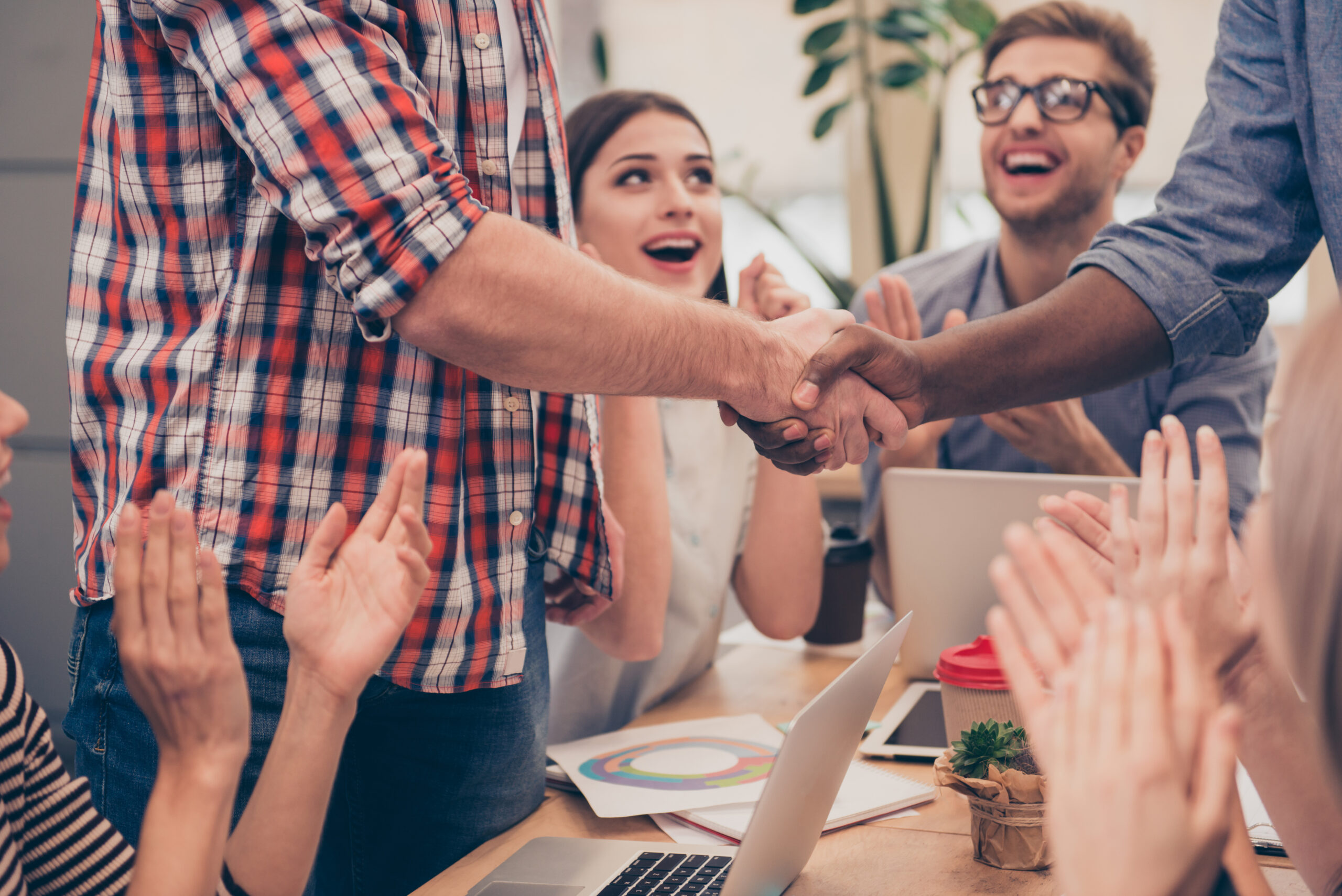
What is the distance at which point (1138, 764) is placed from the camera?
0.52m

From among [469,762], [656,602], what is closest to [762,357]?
[656,602]

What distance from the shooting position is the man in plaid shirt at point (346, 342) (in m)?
0.86

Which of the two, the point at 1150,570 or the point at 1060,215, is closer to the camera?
the point at 1150,570

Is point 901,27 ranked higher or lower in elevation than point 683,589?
higher

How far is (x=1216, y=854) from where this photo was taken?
532 millimetres

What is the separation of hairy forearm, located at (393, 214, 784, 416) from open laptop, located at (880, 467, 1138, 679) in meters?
0.40

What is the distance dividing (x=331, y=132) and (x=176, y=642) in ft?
1.31

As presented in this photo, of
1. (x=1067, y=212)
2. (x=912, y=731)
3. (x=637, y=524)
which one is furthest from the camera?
(x=1067, y=212)

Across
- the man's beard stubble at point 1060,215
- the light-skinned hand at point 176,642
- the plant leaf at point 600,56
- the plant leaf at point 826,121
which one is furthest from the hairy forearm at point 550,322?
the plant leaf at point 600,56

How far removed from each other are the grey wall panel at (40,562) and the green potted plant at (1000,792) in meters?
1.75

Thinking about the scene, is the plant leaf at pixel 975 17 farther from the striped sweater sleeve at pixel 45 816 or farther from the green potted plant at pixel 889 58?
the striped sweater sleeve at pixel 45 816

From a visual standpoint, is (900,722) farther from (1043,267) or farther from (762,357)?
(1043,267)

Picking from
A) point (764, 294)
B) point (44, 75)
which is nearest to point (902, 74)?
point (764, 294)

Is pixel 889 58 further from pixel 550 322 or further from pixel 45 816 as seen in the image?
pixel 45 816
